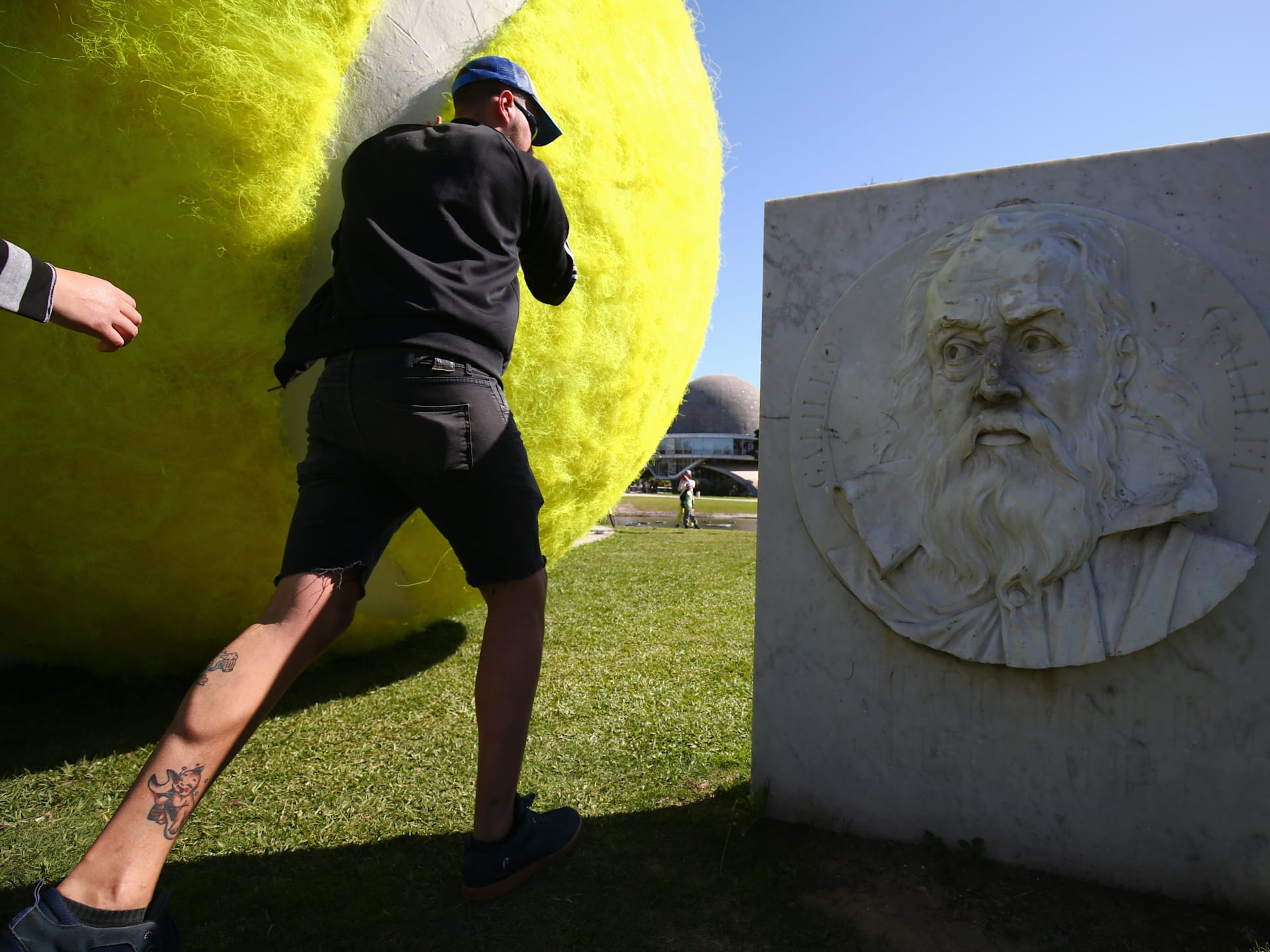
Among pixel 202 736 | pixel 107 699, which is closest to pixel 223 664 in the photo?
pixel 202 736

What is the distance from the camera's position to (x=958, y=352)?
190cm

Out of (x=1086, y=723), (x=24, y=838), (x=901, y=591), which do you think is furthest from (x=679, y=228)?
(x=24, y=838)

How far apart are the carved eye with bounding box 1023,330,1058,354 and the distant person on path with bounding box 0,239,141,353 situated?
5.72 ft

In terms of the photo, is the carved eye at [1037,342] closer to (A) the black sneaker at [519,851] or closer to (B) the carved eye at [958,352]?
(B) the carved eye at [958,352]

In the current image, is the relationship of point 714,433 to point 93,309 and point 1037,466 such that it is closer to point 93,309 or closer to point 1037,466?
point 1037,466

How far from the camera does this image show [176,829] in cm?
131

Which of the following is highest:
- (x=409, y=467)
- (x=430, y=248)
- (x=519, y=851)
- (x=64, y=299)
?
(x=430, y=248)

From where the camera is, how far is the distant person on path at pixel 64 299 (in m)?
1.23

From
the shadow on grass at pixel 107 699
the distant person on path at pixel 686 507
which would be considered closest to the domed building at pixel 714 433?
the distant person on path at pixel 686 507

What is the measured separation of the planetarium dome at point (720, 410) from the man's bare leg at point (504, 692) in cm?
3891

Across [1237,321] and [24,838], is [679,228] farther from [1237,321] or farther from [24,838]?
[24,838]

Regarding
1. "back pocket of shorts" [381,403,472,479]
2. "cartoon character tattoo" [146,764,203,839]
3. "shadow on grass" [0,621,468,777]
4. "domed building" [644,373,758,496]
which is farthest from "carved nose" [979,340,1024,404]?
"domed building" [644,373,758,496]

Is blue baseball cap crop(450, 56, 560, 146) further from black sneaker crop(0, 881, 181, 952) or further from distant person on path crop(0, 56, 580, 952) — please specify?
black sneaker crop(0, 881, 181, 952)

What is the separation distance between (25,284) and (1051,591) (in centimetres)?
198
